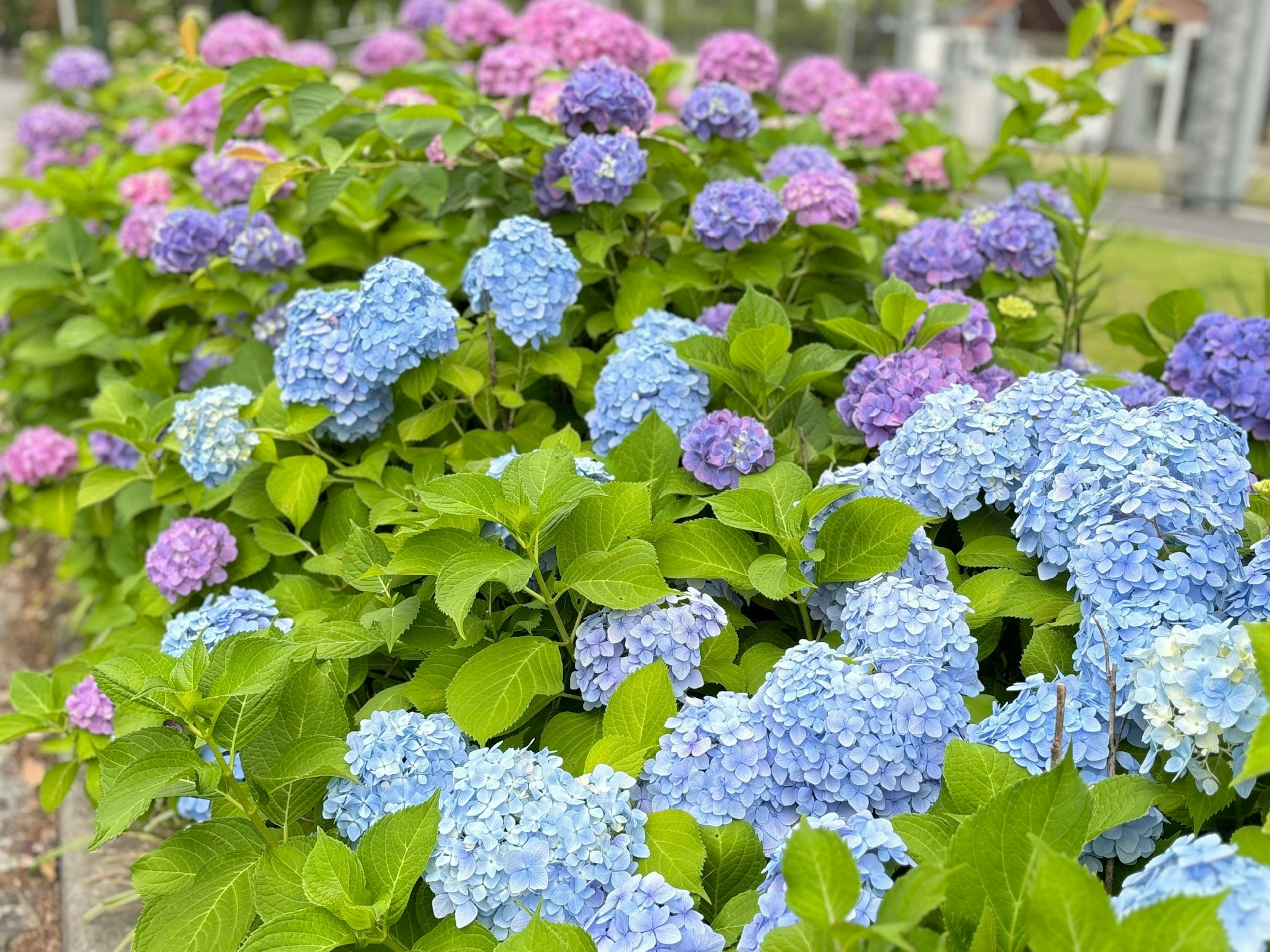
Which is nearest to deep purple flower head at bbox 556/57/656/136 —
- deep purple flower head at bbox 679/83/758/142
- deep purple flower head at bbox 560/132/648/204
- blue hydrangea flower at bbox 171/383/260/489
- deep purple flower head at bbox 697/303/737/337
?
deep purple flower head at bbox 560/132/648/204

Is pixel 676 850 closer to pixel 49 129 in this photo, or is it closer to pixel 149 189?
pixel 149 189

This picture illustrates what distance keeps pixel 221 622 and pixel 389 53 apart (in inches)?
127

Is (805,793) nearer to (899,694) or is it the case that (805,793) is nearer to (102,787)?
(899,694)

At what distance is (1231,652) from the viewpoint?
1.11 metres

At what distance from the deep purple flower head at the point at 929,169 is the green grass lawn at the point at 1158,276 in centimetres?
79

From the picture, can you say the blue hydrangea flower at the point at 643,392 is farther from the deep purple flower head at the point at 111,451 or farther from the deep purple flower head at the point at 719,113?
the deep purple flower head at the point at 111,451

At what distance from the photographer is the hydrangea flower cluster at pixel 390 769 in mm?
1309

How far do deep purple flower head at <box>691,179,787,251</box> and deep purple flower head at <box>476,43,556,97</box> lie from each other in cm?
Result: 107

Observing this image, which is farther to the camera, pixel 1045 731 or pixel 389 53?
pixel 389 53

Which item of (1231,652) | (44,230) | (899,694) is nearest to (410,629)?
(899,694)

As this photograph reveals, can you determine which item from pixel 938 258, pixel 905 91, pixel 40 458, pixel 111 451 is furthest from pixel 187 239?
pixel 905 91

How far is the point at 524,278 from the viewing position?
1.93 metres

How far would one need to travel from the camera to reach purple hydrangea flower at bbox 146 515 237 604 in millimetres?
1997

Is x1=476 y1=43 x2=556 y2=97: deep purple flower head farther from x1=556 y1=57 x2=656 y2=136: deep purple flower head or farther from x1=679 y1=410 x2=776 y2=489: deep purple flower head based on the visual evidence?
x1=679 y1=410 x2=776 y2=489: deep purple flower head
